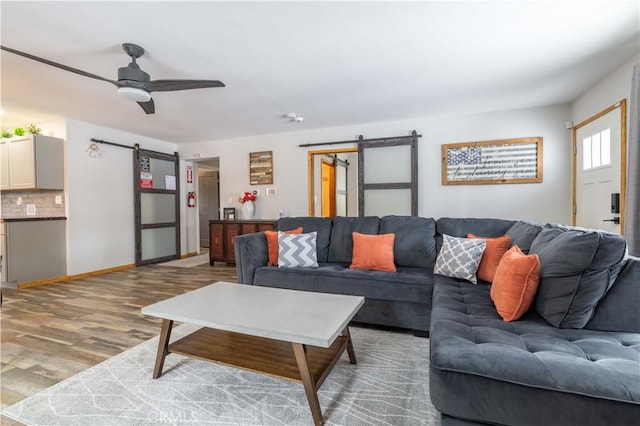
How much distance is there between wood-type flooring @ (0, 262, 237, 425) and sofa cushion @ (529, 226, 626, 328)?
2750 mm

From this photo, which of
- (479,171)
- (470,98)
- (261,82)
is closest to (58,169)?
(261,82)

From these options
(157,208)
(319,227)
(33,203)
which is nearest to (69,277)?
(33,203)

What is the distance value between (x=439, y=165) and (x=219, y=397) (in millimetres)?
4139

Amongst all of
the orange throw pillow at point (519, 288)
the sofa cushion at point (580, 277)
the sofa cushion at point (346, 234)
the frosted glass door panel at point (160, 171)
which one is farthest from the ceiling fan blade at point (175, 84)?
the frosted glass door panel at point (160, 171)

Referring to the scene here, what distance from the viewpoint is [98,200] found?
4.89 meters

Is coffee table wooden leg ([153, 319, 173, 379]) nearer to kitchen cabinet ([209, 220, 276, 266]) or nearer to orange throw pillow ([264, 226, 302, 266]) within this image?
orange throw pillow ([264, 226, 302, 266])

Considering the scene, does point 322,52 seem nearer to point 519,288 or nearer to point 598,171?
point 519,288

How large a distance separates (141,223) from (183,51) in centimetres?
402

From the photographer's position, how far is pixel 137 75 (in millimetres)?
2398

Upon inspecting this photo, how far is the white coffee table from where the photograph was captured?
1458mm

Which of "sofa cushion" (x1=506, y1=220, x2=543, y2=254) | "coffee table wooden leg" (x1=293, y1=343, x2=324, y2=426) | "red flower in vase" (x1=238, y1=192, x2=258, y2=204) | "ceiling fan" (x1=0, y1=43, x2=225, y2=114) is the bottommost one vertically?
"coffee table wooden leg" (x1=293, y1=343, x2=324, y2=426)

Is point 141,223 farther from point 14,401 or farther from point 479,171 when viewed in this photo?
point 479,171

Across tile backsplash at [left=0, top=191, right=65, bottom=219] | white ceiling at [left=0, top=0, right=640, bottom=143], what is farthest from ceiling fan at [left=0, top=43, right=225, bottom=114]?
tile backsplash at [left=0, top=191, right=65, bottom=219]

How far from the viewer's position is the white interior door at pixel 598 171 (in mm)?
2912
